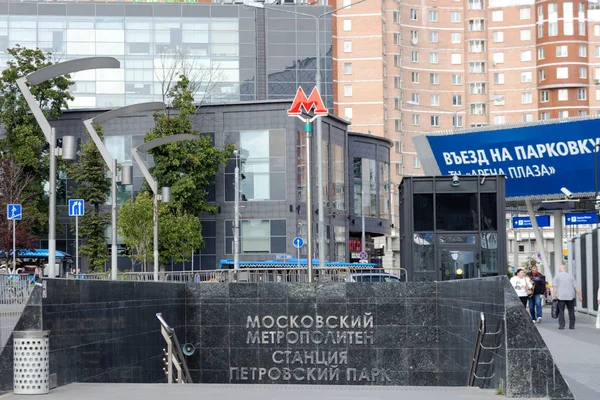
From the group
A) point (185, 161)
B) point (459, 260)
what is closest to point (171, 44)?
point (185, 161)

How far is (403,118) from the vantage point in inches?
4774

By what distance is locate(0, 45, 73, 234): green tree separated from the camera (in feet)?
225

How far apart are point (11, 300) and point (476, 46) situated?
11288 cm

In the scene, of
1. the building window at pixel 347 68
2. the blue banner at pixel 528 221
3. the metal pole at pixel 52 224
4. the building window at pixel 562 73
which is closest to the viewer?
the metal pole at pixel 52 224

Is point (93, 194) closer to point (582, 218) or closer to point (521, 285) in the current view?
point (582, 218)

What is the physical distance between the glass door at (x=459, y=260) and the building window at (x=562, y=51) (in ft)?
320

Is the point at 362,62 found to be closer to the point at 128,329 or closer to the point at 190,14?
the point at 190,14

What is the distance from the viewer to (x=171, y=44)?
293 ft

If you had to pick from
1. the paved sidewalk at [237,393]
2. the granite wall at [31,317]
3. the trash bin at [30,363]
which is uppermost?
the granite wall at [31,317]

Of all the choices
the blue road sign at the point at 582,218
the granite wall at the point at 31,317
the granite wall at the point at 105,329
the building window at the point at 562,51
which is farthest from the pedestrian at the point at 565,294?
the building window at the point at 562,51

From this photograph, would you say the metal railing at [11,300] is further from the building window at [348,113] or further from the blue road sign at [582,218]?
the building window at [348,113]

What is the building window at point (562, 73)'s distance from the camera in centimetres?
12131

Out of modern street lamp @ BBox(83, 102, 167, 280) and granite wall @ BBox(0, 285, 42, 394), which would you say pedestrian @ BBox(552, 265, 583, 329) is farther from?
granite wall @ BBox(0, 285, 42, 394)

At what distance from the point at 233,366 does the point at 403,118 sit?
96483 mm
